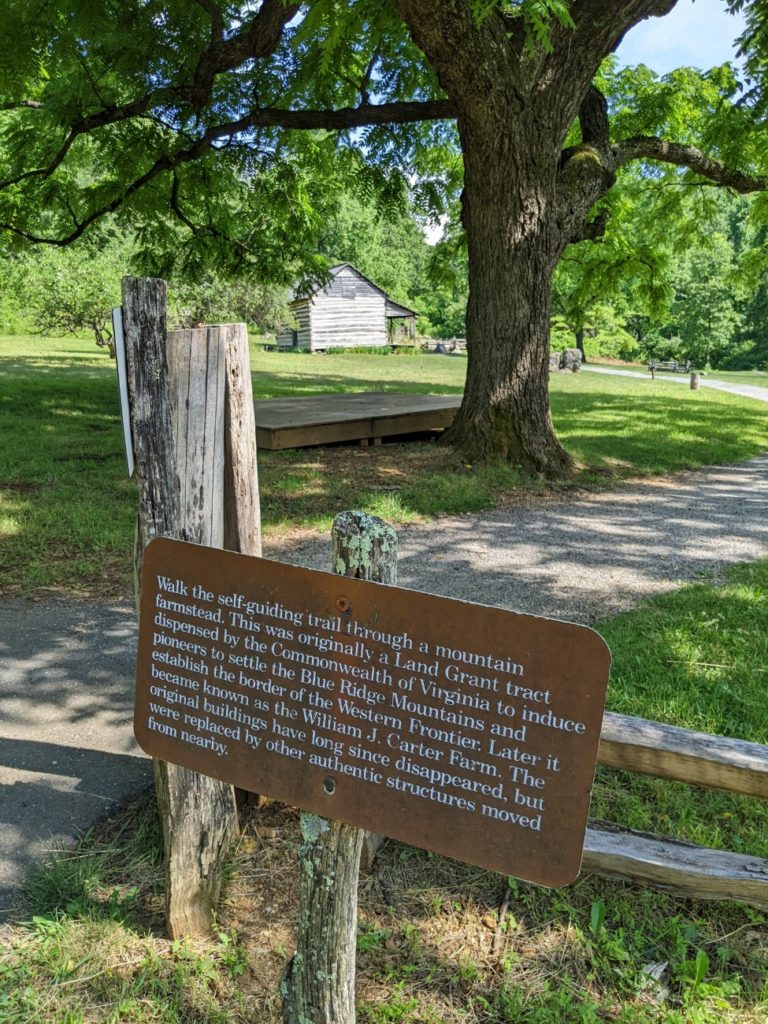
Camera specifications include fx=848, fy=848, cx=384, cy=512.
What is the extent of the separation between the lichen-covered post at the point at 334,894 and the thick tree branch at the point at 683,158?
9540 millimetres

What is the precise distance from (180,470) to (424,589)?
2997 millimetres

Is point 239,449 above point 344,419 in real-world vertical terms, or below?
above

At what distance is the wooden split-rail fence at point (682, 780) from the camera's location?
2.59 m

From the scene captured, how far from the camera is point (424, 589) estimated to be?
5535 mm

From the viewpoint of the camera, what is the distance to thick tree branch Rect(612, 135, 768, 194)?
1044cm

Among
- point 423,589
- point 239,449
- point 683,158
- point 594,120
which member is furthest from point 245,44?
point 239,449

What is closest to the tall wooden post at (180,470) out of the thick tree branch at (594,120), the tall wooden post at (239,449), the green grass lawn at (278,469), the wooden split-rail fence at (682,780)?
the tall wooden post at (239,449)

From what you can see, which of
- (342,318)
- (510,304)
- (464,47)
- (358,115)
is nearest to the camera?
(464,47)

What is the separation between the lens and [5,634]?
16.2 feet

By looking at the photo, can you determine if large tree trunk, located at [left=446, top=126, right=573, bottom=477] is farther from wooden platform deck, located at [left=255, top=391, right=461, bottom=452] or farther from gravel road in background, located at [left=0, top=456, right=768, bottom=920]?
wooden platform deck, located at [left=255, top=391, right=461, bottom=452]

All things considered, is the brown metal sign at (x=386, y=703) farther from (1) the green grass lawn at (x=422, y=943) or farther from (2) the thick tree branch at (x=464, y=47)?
(2) the thick tree branch at (x=464, y=47)

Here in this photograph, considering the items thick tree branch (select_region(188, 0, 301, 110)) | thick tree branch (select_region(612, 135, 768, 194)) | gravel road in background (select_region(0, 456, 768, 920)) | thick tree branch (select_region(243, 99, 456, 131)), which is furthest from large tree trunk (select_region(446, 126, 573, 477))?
thick tree branch (select_region(188, 0, 301, 110))

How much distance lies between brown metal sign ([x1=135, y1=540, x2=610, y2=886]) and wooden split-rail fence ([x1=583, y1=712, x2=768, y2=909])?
41.9 inches

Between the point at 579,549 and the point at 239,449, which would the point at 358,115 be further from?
the point at 239,449
